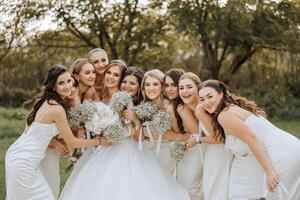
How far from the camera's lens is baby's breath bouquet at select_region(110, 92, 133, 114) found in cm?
581

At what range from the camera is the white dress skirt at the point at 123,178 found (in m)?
5.69

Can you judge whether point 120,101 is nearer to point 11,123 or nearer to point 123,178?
point 123,178

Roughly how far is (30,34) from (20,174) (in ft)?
48.5

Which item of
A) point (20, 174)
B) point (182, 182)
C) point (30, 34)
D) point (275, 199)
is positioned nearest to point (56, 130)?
point (20, 174)

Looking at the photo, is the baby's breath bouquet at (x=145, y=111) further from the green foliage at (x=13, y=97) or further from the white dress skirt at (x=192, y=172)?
the green foliage at (x=13, y=97)

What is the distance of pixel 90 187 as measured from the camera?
5.78 metres

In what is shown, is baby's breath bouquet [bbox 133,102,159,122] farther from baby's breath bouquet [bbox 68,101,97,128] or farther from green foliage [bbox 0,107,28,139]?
green foliage [bbox 0,107,28,139]

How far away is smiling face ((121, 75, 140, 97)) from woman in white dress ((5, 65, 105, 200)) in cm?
77

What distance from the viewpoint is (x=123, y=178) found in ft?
18.9

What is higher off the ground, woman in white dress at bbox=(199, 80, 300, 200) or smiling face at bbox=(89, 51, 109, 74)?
smiling face at bbox=(89, 51, 109, 74)

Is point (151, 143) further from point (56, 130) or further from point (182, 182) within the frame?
point (56, 130)

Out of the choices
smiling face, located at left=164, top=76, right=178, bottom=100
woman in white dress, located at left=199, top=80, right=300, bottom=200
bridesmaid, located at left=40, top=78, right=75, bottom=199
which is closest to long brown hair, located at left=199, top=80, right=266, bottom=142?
woman in white dress, located at left=199, top=80, right=300, bottom=200

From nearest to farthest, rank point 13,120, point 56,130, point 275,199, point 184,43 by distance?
point 275,199 → point 56,130 → point 13,120 → point 184,43

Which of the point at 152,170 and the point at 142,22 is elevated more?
the point at 142,22
